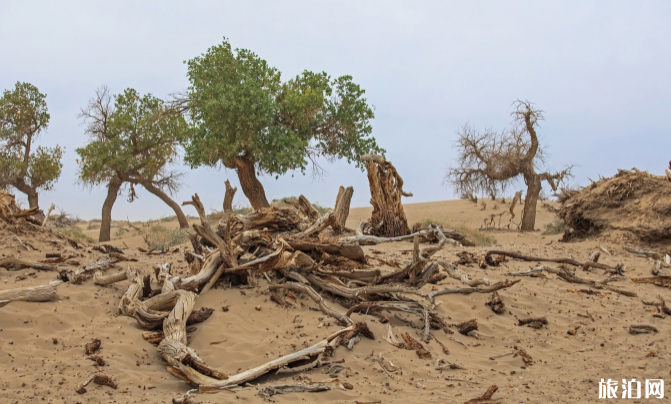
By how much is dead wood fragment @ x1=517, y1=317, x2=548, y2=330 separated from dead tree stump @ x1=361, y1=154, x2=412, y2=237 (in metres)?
6.25

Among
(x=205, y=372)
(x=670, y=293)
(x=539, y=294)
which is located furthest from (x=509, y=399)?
(x=670, y=293)

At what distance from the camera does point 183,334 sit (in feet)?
16.0

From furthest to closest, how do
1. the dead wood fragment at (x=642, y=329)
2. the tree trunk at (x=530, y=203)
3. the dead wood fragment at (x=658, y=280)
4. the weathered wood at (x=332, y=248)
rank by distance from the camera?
the tree trunk at (x=530, y=203) → the dead wood fragment at (x=658, y=280) → the weathered wood at (x=332, y=248) → the dead wood fragment at (x=642, y=329)

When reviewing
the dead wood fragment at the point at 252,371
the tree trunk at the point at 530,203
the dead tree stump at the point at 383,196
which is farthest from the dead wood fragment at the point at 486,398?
the tree trunk at the point at 530,203

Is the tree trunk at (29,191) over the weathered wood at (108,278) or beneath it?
over

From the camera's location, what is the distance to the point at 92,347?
4.62 metres

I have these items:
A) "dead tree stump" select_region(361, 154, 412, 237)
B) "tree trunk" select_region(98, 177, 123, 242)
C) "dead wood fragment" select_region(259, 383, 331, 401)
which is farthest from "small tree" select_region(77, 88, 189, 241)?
"dead wood fragment" select_region(259, 383, 331, 401)

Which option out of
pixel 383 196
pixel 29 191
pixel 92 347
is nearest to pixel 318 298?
pixel 92 347

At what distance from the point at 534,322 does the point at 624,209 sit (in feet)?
25.8

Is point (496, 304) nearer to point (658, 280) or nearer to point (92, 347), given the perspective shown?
point (658, 280)

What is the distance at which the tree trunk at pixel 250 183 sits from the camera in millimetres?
19194

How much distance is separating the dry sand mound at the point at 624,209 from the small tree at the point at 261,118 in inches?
320

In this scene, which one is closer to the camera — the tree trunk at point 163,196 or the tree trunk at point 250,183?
the tree trunk at point 250,183

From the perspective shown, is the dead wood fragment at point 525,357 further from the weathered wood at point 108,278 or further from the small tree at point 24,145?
the small tree at point 24,145
